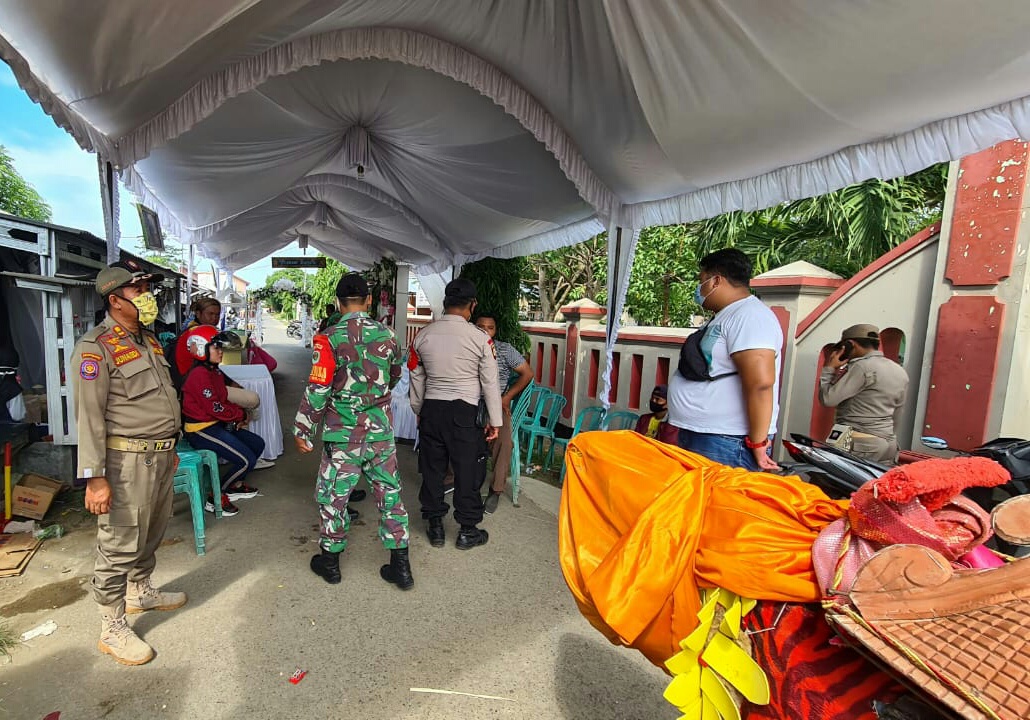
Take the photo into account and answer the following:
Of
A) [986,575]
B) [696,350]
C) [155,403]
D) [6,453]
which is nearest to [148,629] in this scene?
[155,403]

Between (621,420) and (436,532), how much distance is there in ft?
7.93

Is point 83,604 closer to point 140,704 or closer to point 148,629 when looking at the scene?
point 148,629

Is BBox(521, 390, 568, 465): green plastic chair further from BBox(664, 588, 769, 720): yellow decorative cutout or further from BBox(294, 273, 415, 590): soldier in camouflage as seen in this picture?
BBox(664, 588, 769, 720): yellow decorative cutout

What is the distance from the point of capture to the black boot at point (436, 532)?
330cm

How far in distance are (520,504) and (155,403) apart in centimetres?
275

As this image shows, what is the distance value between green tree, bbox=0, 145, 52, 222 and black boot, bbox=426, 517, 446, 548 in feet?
67.8

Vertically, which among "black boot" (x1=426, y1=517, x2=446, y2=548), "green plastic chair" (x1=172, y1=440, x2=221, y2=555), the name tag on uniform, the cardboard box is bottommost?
"black boot" (x1=426, y1=517, x2=446, y2=548)

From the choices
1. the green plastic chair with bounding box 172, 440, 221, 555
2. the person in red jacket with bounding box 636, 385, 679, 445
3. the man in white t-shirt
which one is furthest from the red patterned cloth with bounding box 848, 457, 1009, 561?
the green plastic chair with bounding box 172, 440, 221, 555

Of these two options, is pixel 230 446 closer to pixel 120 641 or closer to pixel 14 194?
pixel 120 641

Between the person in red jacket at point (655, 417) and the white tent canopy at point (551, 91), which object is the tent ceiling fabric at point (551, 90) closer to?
the white tent canopy at point (551, 91)

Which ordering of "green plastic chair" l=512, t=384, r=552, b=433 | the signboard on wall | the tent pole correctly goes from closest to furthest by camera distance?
the tent pole, "green plastic chair" l=512, t=384, r=552, b=433, the signboard on wall

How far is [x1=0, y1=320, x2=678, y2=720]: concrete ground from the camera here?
76.3 inches

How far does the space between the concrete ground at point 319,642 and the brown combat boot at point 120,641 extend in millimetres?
40

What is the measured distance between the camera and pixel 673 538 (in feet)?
3.94
